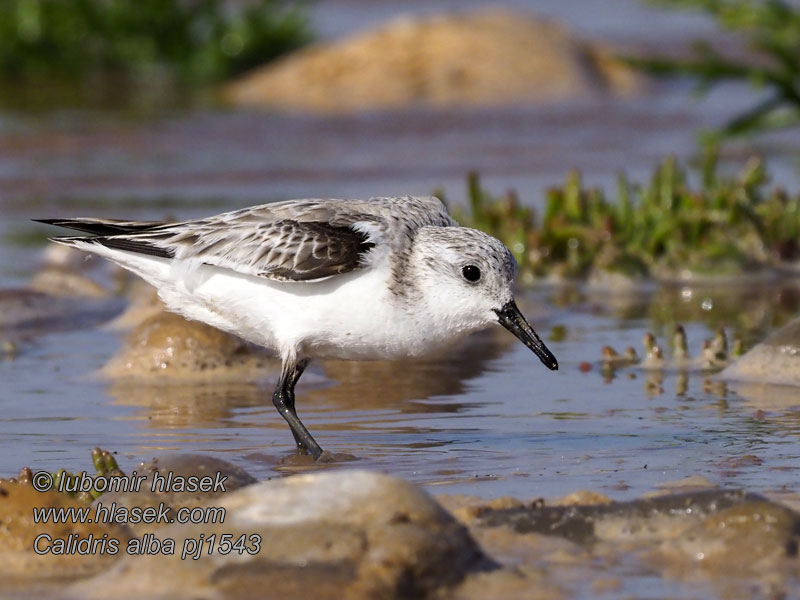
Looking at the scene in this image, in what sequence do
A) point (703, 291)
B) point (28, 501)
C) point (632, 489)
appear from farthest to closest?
point (703, 291), point (632, 489), point (28, 501)

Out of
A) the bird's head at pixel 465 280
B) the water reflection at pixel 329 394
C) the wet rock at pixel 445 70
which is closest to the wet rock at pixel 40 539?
the bird's head at pixel 465 280

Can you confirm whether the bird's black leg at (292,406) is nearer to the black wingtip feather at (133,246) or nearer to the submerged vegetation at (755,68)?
the black wingtip feather at (133,246)

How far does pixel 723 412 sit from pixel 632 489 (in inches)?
56.5

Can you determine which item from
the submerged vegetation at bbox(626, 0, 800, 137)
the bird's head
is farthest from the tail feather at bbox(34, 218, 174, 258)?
the submerged vegetation at bbox(626, 0, 800, 137)

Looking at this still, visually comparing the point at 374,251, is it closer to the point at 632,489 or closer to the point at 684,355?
the point at 632,489

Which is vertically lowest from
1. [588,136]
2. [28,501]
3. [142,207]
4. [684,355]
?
[28,501]

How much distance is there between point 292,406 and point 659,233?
4.51 metres

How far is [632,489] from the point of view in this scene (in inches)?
226

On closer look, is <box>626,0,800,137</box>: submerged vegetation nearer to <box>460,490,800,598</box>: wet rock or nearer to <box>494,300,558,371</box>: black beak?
<box>494,300,558,371</box>: black beak

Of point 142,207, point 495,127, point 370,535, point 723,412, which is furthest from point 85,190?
point 370,535

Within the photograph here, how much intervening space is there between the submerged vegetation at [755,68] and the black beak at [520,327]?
500 cm

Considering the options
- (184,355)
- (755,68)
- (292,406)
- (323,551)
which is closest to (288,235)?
(292,406)

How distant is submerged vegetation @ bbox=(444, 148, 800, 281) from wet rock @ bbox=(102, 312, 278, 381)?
307cm

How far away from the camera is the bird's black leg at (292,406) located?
647 cm
